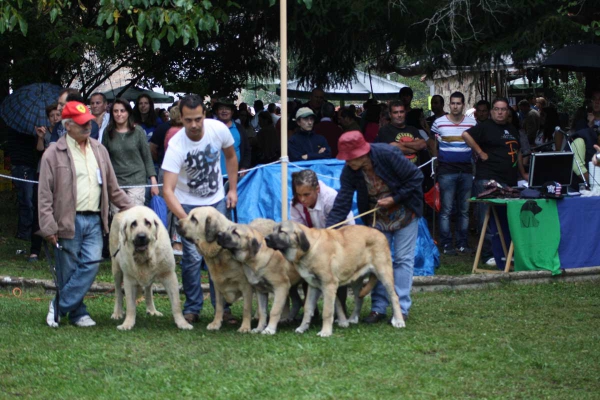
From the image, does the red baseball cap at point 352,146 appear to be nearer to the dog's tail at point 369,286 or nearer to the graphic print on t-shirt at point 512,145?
the dog's tail at point 369,286

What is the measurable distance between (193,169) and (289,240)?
1.35 metres

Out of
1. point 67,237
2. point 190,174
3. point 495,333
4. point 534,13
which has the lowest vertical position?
point 495,333

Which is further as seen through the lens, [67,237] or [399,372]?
[67,237]

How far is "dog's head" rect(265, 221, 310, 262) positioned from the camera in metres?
7.63

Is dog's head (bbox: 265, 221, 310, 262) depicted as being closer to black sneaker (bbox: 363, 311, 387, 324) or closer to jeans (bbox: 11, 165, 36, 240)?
black sneaker (bbox: 363, 311, 387, 324)

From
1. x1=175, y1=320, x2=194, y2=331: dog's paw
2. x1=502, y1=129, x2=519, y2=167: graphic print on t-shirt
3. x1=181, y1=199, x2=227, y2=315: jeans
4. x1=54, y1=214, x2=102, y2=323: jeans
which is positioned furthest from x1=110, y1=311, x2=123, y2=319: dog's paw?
x1=502, y1=129, x2=519, y2=167: graphic print on t-shirt

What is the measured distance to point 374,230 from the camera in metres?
8.38

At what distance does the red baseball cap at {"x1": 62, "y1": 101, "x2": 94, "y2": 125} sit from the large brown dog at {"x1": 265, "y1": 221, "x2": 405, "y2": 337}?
2086 mm

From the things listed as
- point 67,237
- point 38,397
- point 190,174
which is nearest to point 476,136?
point 190,174

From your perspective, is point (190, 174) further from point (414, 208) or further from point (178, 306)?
point (414, 208)

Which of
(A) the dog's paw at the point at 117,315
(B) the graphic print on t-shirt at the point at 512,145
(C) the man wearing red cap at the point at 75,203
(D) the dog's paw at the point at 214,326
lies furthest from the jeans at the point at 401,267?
(B) the graphic print on t-shirt at the point at 512,145

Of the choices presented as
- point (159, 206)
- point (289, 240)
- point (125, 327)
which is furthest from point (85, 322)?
point (159, 206)

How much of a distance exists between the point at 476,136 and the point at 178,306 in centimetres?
568

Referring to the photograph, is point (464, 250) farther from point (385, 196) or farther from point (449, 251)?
point (385, 196)
